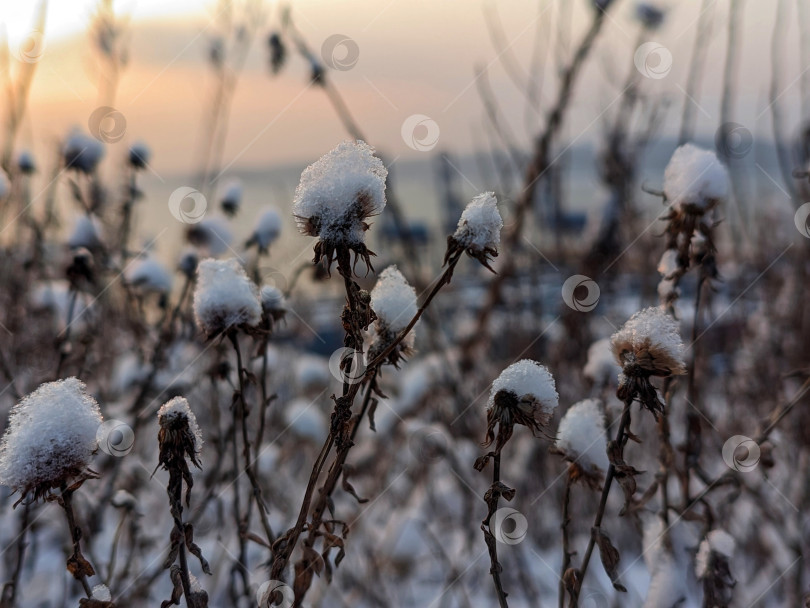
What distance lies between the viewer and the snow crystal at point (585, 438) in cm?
117

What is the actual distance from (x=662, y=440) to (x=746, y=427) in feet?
8.67

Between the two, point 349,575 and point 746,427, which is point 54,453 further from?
point 746,427

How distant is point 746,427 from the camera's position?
362cm

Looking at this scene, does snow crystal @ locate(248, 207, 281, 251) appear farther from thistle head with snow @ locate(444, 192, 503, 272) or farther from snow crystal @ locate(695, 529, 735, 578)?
snow crystal @ locate(695, 529, 735, 578)

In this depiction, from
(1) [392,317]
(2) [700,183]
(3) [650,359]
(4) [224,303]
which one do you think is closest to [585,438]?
(3) [650,359]

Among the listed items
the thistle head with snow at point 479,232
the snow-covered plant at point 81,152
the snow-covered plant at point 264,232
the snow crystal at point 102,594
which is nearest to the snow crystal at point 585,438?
the thistle head with snow at point 479,232

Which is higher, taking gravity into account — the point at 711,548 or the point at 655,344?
the point at 655,344

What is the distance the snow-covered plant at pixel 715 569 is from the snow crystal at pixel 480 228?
29.0 inches

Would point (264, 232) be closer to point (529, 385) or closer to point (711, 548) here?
point (529, 385)

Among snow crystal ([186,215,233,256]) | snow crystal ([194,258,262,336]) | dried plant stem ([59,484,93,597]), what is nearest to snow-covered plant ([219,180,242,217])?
snow crystal ([186,215,233,256])

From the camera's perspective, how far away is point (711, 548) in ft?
4.22

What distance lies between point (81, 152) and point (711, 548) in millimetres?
2041

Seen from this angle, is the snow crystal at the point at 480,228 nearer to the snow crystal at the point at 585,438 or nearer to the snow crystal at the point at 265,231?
the snow crystal at the point at 585,438

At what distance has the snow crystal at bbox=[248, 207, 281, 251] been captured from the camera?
1.94 m
